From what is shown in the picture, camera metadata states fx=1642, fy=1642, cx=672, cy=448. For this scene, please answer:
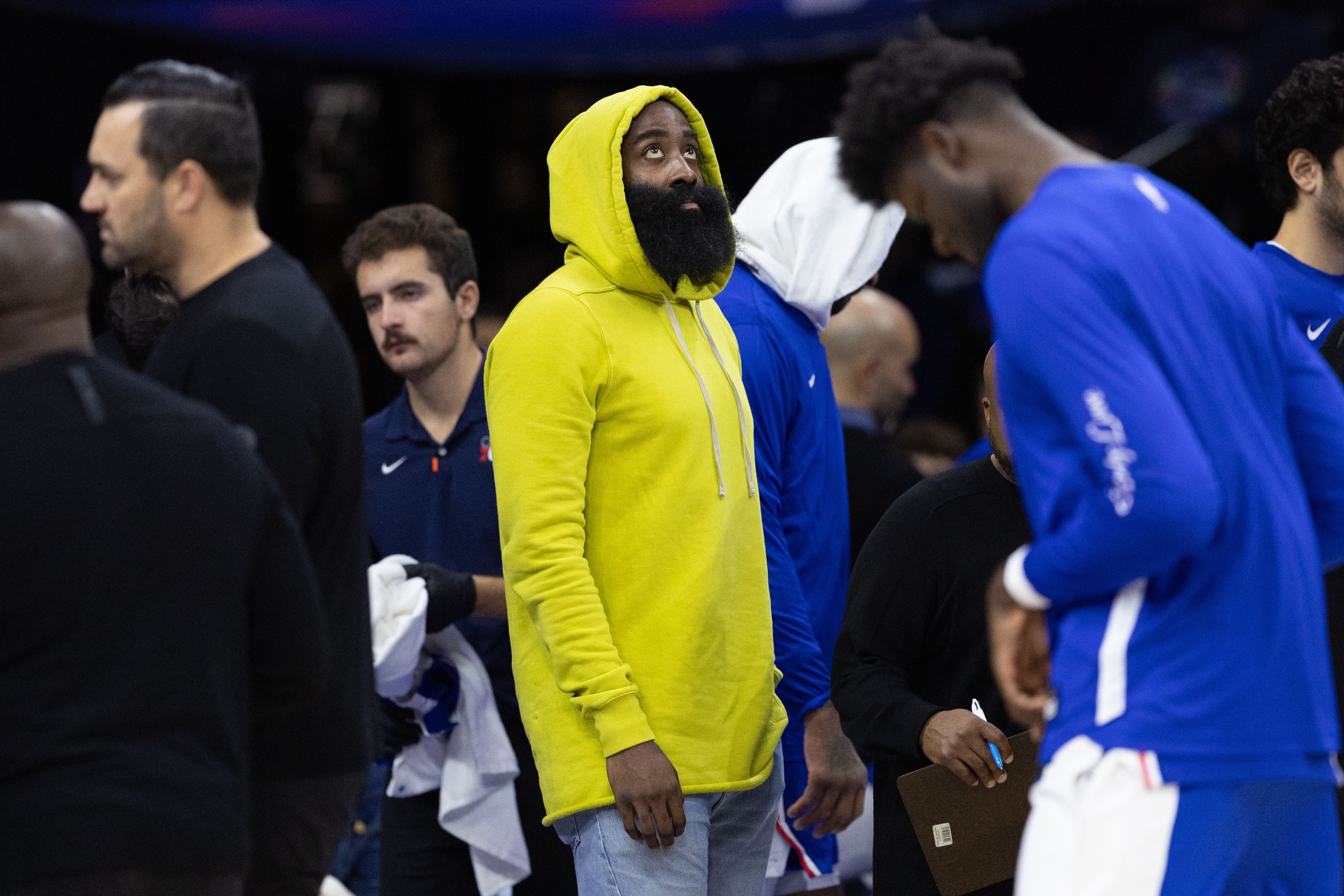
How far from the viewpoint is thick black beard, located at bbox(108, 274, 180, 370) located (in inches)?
125

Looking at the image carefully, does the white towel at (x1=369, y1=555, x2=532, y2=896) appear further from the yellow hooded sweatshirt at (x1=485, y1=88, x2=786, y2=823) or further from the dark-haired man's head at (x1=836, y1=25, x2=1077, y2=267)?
the dark-haired man's head at (x1=836, y1=25, x2=1077, y2=267)

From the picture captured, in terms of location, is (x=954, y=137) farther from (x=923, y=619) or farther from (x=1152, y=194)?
(x=923, y=619)

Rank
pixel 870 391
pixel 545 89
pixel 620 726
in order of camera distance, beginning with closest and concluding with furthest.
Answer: pixel 620 726, pixel 870 391, pixel 545 89

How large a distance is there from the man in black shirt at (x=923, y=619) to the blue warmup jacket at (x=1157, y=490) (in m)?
0.92

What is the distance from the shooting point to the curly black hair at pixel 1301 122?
3.41 m

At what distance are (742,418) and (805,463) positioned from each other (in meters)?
0.42

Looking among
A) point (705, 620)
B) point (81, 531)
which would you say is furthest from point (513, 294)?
point (81, 531)

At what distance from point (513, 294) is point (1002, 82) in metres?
6.67

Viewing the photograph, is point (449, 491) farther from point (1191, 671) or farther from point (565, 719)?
point (1191, 671)

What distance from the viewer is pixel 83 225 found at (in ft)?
24.6

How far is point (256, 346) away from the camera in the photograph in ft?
7.80

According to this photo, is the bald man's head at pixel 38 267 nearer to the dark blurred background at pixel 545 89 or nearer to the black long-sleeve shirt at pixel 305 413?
the black long-sleeve shirt at pixel 305 413

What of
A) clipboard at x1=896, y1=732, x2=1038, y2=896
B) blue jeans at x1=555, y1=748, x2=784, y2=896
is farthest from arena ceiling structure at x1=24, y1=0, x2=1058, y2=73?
blue jeans at x1=555, y1=748, x2=784, y2=896

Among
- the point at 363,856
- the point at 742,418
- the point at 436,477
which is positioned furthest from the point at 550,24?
the point at 742,418
